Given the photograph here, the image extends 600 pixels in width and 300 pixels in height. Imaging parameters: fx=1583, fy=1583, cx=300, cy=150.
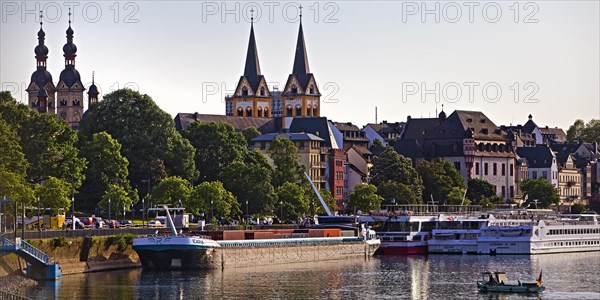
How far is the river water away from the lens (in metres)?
101

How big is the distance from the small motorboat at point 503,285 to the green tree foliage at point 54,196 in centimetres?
4386

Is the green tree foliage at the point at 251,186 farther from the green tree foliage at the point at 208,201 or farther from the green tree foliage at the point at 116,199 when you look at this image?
the green tree foliage at the point at 116,199

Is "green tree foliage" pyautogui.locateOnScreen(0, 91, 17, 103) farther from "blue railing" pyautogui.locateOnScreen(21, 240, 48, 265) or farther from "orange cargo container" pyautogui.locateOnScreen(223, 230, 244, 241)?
"blue railing" pyautogui.locateOnScreen(21, 240, 48, 265)

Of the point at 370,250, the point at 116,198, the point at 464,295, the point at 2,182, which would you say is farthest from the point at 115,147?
the point at 464,295

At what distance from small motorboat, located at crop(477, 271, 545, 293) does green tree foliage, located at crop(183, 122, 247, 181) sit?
79.4m

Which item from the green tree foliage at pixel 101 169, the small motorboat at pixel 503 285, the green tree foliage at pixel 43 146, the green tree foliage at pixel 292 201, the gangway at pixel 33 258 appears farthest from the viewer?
the green tree foliage at pixel 292 201

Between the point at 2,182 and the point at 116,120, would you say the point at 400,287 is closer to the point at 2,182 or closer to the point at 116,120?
the point at 2,182

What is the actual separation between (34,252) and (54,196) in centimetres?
2994

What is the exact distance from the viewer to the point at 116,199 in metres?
153

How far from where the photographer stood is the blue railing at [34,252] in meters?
106

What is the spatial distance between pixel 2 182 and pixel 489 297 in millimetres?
39443

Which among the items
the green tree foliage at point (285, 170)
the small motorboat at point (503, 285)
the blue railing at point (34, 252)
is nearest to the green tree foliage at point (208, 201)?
the green tree foliage at point (285, 170)

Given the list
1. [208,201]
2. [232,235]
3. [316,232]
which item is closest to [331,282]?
[232,235]

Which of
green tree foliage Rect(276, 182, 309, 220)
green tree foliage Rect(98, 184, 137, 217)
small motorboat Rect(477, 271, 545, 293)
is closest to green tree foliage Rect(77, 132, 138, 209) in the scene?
green tree foliage Rect(98, 184, 137, 217)
